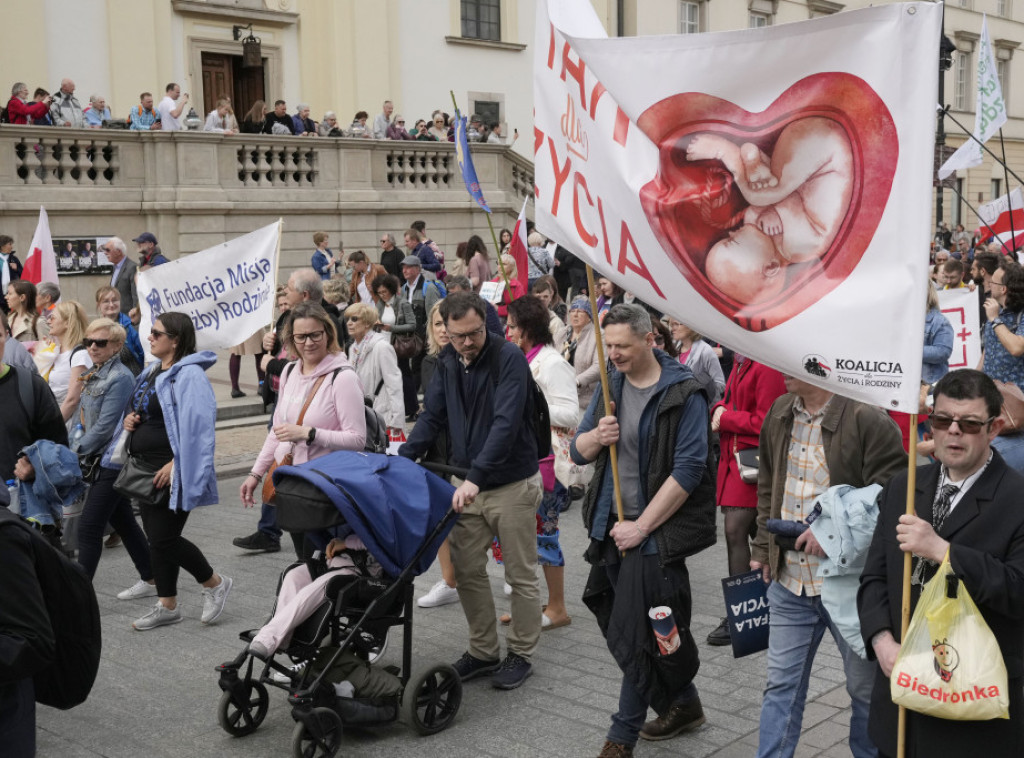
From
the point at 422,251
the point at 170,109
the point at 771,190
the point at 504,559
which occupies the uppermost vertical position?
the point at 170,109

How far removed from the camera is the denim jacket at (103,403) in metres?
7.07

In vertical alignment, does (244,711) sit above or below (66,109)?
below

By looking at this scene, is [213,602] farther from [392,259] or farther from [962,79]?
[962,79]

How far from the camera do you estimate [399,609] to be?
5270 mm

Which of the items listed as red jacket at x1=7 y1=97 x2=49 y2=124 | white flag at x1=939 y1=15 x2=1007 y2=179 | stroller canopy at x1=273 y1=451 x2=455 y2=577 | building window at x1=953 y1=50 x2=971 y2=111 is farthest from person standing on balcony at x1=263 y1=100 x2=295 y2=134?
building window at x1=953 y1=50 x2=971 y2=111

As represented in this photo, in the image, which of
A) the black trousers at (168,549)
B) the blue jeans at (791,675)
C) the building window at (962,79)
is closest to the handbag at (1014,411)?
the blue jeans at (791,675)

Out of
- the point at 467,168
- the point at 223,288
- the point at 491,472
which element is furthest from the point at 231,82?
the point at 491,472

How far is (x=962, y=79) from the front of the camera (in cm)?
4662

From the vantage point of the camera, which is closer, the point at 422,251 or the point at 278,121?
the point at 422,251

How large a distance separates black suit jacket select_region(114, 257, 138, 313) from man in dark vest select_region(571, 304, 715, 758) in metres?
10.3

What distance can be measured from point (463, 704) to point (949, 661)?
114 inches

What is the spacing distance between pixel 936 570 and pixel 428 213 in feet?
69.1

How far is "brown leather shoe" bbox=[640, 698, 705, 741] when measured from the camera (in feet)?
16.4

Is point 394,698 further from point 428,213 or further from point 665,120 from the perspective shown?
point 428,213
